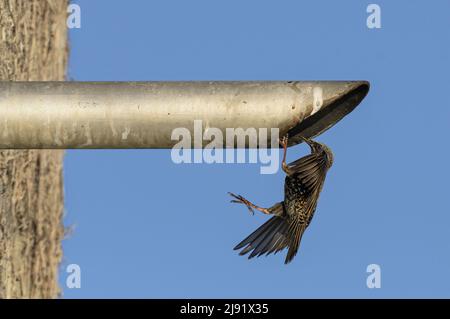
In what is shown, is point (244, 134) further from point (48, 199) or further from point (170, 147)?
point (48, 199)

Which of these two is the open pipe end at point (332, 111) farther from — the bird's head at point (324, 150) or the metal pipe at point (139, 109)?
the bird's head at point (324, 150)

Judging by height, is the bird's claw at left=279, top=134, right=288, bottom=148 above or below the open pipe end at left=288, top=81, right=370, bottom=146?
below

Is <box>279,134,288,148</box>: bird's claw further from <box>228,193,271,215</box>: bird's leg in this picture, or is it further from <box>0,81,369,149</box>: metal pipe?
<box>228,193,271,215</box>: bird's leg

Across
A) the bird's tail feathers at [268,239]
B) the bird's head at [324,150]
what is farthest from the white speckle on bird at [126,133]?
the bird's tail feathers at [268,239]

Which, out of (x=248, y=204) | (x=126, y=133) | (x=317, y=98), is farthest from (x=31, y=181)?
(x=317, y=98)

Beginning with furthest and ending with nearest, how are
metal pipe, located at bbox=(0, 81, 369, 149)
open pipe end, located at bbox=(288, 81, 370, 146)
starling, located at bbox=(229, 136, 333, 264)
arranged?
starling, located at bbox=(229, 136, 333, 264) < open pipe end, located at bbox=(288, 81, 370, 146) < metal pipe, located at bbox=(0, 81, 369, 149)

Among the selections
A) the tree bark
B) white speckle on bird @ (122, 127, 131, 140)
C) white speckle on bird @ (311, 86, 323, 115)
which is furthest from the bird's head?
the tree bark
